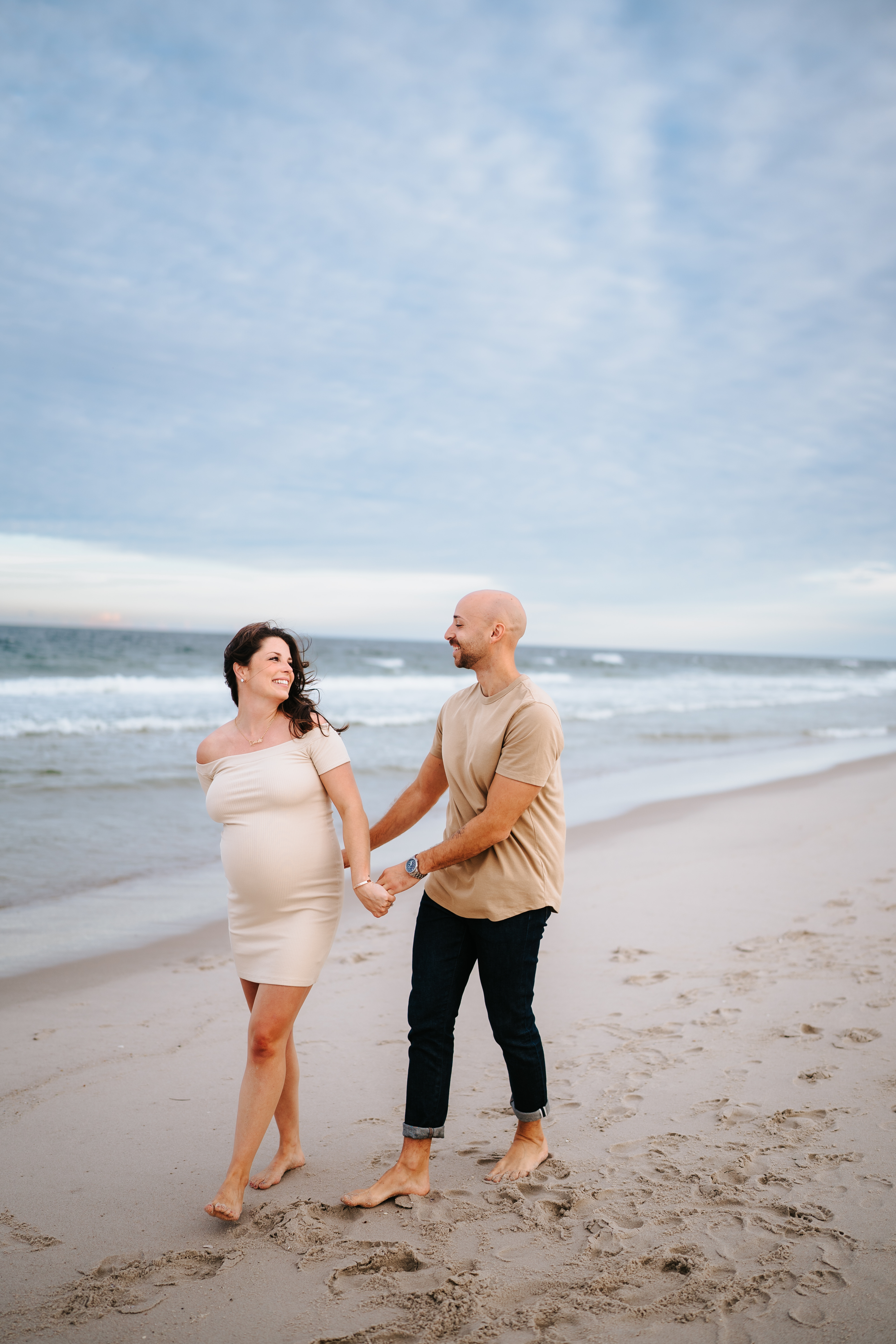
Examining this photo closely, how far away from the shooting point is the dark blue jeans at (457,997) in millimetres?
3111

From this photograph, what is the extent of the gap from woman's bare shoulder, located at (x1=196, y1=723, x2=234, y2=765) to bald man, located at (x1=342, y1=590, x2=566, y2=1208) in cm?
72

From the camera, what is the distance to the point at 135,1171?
3.26 meters

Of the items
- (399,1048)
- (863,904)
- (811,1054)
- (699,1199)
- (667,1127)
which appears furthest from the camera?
(863,904)

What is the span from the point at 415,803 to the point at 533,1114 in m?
1.19

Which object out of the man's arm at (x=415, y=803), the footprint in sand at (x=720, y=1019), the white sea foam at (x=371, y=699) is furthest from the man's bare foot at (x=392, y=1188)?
the white sea foam at (x=371, y=699)

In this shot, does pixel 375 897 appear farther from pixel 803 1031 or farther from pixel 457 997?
pixel 803 1031

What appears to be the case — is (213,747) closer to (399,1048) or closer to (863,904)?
(399,1048)

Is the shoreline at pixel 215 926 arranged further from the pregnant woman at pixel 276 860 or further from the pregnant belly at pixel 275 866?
the pregnant belly at pixel 275 866

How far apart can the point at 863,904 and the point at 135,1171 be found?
5.12 meters

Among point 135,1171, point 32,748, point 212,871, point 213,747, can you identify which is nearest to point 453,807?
point 213,747

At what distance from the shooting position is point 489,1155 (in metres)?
3.38

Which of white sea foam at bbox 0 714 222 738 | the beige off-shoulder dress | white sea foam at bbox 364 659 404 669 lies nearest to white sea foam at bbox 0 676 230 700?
white sea foam at bbox 0 714 222 738

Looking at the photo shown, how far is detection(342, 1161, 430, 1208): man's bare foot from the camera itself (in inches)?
118

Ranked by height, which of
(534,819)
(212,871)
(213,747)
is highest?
(213,747)
